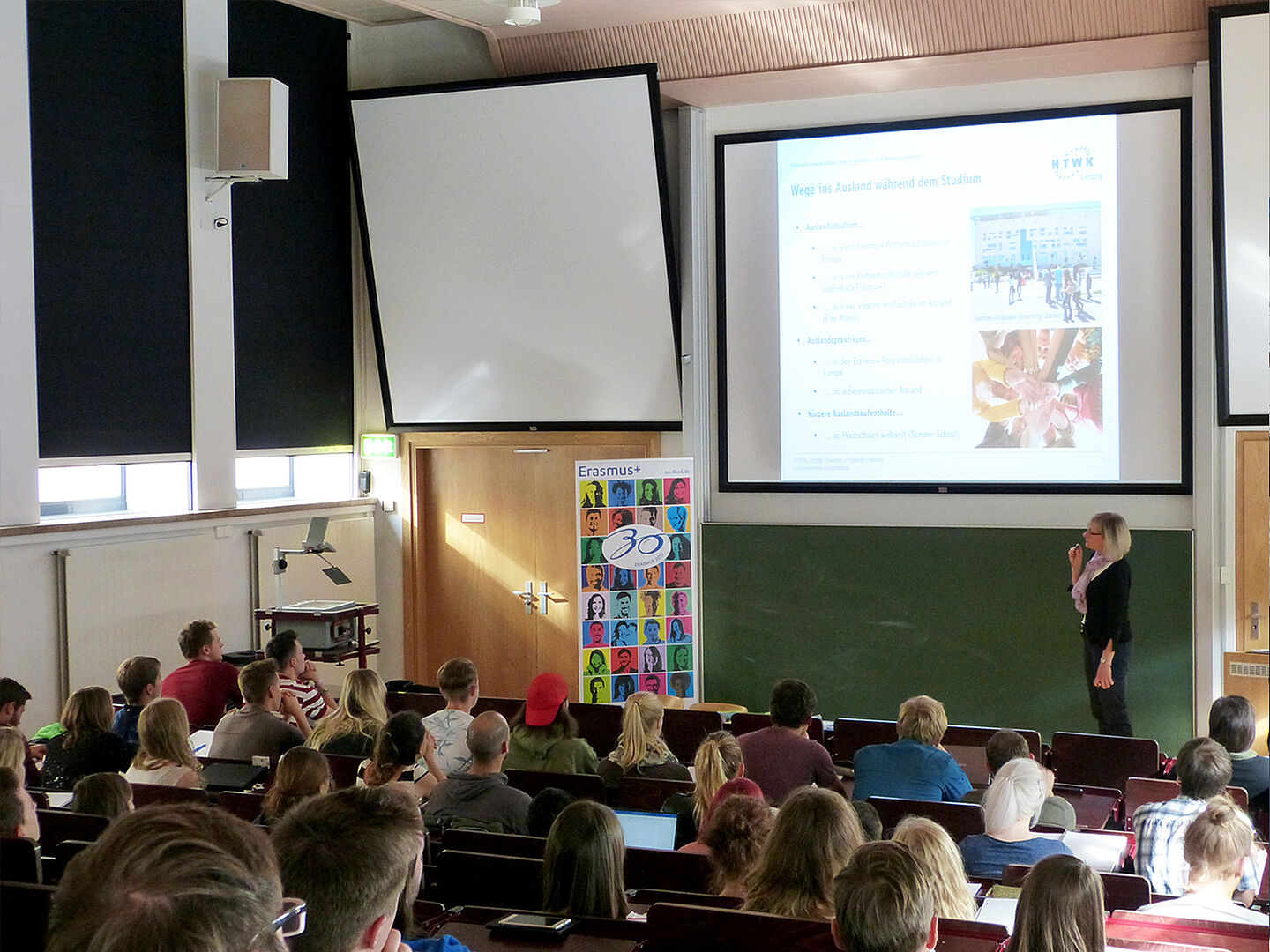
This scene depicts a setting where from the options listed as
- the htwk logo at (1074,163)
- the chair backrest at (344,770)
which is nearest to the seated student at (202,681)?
the chair backrest at (344,770)

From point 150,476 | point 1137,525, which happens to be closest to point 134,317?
point 150,476

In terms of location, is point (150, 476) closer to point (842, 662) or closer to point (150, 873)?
point (842, 662)

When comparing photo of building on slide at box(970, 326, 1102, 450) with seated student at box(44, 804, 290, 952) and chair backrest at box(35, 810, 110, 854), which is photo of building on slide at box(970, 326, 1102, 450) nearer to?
chair backrest at box(35, 810, 110, 854)

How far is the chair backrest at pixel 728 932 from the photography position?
2.47 m

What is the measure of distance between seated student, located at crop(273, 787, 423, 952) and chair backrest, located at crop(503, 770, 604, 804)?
2.51 m

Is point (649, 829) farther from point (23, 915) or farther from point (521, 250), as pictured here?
point (521, 250)

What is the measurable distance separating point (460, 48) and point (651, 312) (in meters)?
2.40

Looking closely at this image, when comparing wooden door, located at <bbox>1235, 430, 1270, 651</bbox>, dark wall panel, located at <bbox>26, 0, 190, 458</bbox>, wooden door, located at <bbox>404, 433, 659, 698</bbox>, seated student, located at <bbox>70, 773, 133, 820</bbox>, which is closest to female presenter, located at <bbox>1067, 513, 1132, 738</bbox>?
wooden door, located at <bbox>1235, 430, 1270, 651</bbox>

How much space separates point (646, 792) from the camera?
4.30 m

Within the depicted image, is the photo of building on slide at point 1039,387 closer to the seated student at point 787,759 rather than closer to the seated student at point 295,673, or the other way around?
the seated student at point 787,759

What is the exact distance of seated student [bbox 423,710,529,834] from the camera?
3904mm

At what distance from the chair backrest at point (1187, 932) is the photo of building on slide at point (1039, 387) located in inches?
188

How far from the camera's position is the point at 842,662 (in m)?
7.89

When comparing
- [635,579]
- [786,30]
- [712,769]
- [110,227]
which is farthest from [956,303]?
[110,227]
